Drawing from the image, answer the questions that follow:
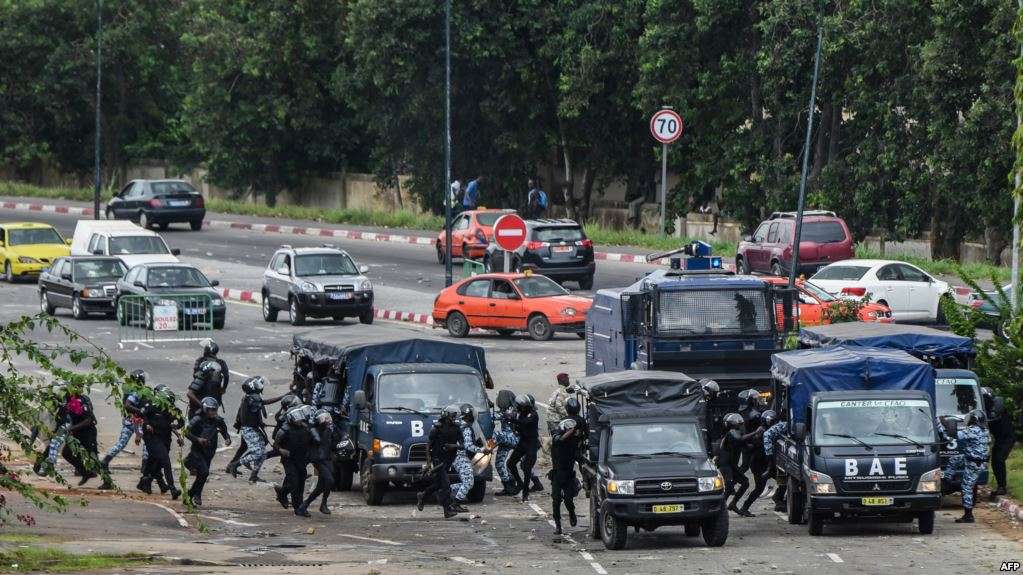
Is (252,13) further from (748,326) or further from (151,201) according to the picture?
(748,326)

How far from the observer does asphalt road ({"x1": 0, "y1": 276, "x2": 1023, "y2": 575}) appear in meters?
17.6

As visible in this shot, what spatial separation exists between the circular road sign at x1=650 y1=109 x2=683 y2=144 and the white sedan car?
431 inches

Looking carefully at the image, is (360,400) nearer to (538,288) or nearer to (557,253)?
(538,288)

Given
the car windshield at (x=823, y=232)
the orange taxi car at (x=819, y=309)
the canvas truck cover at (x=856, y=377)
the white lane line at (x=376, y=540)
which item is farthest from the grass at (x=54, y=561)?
the car windshield at (x=823, y=232)

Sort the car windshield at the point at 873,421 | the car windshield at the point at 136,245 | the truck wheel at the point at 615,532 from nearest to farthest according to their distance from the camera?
the truck wheel at the point at 615,532
the car windshield at the point at 873,421
the car windshield at the point at 136,245

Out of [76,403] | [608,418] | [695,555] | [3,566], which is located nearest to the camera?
[3,566]

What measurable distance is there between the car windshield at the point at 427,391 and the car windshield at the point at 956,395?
579 cm

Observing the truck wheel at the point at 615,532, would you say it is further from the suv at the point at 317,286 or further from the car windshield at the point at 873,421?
the suv at the point at 317,286

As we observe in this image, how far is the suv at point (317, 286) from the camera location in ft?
124

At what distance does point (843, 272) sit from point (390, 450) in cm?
1762

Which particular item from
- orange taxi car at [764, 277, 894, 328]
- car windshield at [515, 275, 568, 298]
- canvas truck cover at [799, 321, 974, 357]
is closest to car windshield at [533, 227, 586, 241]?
car windshield at [515, 275, 568, 298]

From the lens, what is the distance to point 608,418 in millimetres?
19891

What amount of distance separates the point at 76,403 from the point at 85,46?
49.8 metres

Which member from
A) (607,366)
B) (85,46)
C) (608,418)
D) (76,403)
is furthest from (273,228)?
(608,418)
